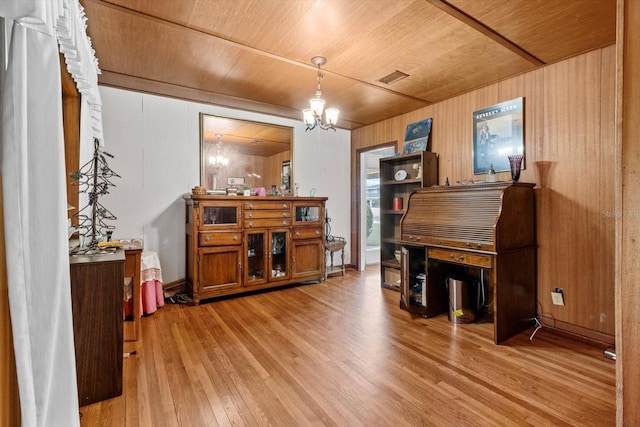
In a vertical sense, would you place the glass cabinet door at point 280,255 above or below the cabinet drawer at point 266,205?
below

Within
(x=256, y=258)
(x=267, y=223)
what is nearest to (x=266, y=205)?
(x=267, y=223)

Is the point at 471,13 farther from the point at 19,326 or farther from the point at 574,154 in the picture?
the point at 19,326

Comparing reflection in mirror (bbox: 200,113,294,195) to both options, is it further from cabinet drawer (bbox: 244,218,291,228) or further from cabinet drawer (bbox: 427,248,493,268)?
cabinet drawer (bbox: 427,248,493,268)

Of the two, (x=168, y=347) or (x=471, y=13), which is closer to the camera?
(x=471, y=13)

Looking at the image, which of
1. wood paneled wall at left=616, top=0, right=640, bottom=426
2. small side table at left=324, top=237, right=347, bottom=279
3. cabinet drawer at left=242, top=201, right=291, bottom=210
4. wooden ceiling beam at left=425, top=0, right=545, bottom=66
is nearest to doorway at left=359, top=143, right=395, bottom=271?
small side table at left=324, top=237, right=347, bottom=279

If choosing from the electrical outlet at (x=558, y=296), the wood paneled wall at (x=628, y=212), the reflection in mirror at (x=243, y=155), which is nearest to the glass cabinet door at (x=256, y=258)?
the reflection in mirror at (x=243, y=155)

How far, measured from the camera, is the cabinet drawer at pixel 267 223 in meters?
3.81

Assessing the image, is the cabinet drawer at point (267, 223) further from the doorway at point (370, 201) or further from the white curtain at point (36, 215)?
the white curtain at point (36, 215)

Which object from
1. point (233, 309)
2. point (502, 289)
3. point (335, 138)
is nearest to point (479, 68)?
point (502, 289)

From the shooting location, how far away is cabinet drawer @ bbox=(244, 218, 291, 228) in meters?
3.81

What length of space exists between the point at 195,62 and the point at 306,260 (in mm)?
2750

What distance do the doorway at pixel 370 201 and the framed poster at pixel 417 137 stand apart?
0.33m

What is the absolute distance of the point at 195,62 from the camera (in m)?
2.87

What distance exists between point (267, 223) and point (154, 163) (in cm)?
156
